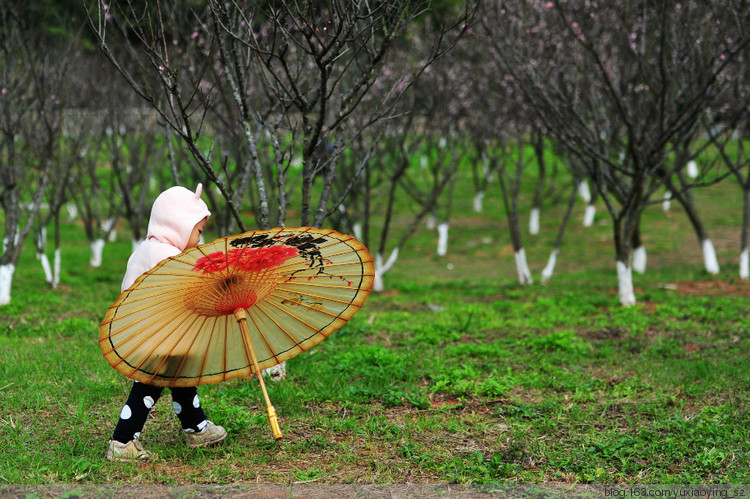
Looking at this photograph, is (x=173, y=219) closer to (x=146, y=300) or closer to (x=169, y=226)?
(x=169, y=226)

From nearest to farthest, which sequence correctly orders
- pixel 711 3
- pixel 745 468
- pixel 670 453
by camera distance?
pixel 745 468 < pixel 670 453 < pixel 711 3

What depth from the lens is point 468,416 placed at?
4.87 meters

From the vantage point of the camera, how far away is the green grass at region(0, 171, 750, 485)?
12.9ft

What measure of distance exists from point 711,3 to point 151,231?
27.5 ft

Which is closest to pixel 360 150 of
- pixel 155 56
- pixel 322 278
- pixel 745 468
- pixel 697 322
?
pixel 697 322

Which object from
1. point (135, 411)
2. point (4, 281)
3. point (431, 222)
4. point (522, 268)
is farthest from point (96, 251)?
point (135, 411)

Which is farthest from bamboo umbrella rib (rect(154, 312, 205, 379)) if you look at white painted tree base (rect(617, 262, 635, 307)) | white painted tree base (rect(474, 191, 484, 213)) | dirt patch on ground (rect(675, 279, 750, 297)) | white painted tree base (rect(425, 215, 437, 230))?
white painted tree base (rect(474, 191, 484, 213))

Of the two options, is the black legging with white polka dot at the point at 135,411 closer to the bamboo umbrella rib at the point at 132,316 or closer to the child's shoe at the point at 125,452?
the child's shoe at the point at 125,452

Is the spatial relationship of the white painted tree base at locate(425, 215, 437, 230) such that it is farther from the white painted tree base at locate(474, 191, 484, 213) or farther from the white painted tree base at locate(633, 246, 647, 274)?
the white painted tree base at locate(633, 246, 647, 274)

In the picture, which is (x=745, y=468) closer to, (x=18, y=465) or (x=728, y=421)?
(x=728, y=421)

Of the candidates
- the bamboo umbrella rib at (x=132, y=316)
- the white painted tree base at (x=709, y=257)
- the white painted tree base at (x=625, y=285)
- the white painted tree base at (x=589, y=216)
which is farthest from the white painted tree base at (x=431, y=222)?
the bamboo umbrella rib at (x=132, y=316)

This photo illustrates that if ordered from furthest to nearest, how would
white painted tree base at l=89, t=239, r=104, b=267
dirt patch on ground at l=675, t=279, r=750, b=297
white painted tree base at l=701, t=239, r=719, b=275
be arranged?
white painted tree base at l=89, t=239, r=104, b=267, white painted tree base at l=701, t=239, r=719, b=275, dirt patch on ground at l=675, t=279, r=750, b=297

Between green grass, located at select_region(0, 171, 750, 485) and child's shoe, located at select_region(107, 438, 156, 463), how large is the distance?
5 cm

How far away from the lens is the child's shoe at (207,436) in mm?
4216
